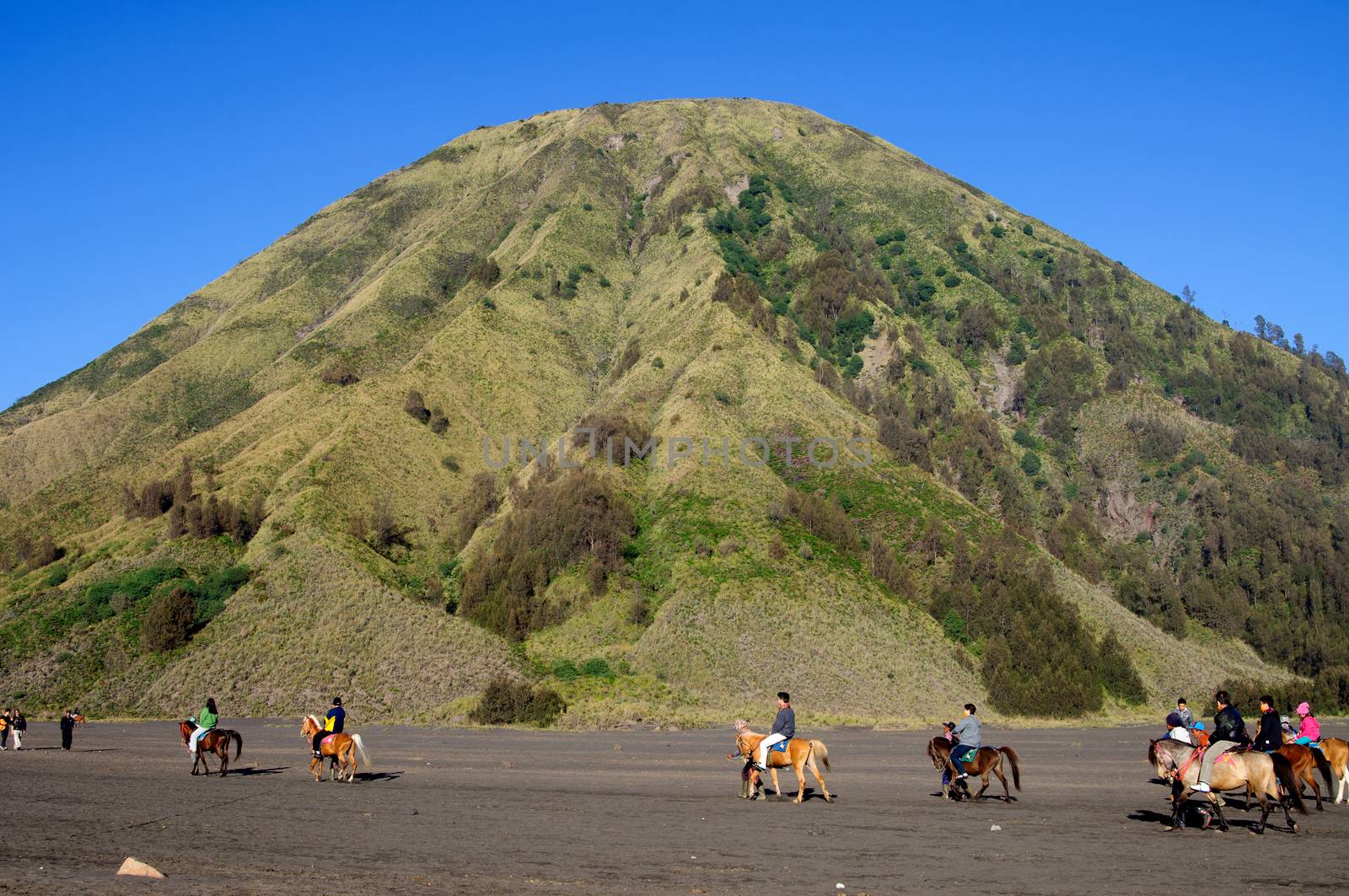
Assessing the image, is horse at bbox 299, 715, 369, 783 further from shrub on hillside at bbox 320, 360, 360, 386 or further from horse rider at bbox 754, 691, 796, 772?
shrub on hillside at bbox 320, 360, 360, 386

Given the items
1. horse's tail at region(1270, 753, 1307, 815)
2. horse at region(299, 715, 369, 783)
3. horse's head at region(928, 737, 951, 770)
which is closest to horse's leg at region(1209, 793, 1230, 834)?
horse's tail at region(1270, 753, 1307, 815)

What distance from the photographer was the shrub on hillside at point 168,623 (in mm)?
58781

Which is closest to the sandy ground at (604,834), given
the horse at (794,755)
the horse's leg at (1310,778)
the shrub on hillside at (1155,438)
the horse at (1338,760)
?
the horse's leg at (1310,778)

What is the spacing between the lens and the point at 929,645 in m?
63.2

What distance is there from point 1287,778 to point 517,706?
130 feet

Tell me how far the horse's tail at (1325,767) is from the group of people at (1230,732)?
0.42m

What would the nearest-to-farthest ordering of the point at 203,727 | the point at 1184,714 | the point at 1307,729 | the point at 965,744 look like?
the point at 965,744, the point at 1307,729, the point at 1184,714, the point at 203,727

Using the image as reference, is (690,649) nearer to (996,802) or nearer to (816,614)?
(816,614)

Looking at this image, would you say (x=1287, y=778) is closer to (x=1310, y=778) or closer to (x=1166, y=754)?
(x=1310, y=778)

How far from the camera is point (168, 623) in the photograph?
58844mm

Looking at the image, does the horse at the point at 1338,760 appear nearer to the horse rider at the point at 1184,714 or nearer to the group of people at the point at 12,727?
the horse rider at the point at 1184,714

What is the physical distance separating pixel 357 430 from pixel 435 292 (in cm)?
4262

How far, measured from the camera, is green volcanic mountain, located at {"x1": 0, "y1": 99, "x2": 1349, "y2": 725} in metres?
59.6

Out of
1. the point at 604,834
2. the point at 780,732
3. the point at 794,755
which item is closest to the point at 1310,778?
the point at 794,755
